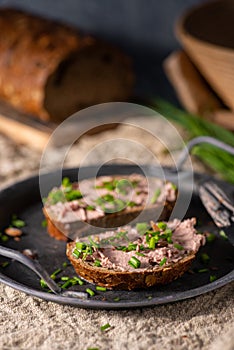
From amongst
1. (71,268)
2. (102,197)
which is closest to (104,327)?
(71,268)

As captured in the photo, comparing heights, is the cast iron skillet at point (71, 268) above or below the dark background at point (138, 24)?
above

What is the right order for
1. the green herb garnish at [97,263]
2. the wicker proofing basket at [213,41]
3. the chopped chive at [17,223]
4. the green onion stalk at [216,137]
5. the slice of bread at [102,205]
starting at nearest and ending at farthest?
the green herb garnish at [97,263] < the slice of bread at [102,205] < the chopped chive at [17,223] < the green onion stalk at [216,137] < the wicker proofing basket at [213,41]

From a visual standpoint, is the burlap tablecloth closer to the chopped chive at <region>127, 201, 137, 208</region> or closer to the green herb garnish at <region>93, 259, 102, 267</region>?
the green herb garnish at <region>93, 259, 102, 267</region>

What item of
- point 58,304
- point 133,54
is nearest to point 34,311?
point 58,304

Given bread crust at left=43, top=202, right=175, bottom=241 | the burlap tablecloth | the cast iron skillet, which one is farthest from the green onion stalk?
the burlap tablecloth

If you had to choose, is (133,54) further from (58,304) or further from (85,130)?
→ (58,304)

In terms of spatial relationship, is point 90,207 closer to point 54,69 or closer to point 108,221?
point 108,221

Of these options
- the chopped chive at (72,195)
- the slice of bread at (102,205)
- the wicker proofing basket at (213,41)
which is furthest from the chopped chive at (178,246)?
the wicker proofing basket at (213,41)

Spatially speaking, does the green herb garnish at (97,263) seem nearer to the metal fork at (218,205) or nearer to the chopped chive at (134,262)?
the chopped chive at (134,262)
